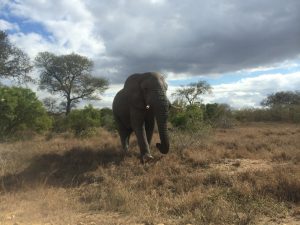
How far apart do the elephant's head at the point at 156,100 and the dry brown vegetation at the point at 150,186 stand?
75 cm

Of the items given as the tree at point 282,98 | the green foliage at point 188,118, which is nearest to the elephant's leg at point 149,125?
the green foliage at point 188,118

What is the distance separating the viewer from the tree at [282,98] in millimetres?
63278

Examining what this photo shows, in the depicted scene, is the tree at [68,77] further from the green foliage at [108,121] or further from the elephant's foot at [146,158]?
the elephant's foot at [146,158]

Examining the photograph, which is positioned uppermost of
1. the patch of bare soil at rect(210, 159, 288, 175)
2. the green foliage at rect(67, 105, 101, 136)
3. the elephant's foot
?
the green foliage at rect(67, 105, 101, 136)

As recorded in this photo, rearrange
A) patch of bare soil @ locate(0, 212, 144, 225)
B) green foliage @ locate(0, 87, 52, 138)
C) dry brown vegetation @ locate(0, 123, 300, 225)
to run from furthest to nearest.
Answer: green foliage @ locate(0, 87, 52, 138) < dry brown vegetation @ locate(0, 123, 300, 225) < patch of bare soil @ locate(0, 212, 144, 225)

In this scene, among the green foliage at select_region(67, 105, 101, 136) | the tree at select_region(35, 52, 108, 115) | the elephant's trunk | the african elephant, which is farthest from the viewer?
the tree at select_region(35, 52, 108, 115)

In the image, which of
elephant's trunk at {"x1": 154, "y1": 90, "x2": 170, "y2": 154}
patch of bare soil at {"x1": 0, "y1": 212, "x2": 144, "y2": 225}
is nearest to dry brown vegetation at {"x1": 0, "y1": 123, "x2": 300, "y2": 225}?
patch of bare soil at {"x1": 0, "y1": 212, "x2": 144, "y2": 225}

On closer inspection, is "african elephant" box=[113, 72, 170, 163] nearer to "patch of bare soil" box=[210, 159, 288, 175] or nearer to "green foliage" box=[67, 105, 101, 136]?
"patch of bare soil" box=[210, 159, 288, 175]

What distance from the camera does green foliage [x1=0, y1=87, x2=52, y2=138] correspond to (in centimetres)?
2072

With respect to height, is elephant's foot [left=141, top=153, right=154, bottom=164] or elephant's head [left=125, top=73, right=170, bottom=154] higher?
elephant's head [left=125, top=73, right=170, bottom=154]

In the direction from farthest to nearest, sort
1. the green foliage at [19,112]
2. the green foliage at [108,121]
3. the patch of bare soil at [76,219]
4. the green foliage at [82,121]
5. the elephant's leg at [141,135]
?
the green foliage at [108,121]
the green foliage at [82,121]
the green foliage at [19,112]
the elephant's leg at [141,135]
the patch of bare soil at [76,219]

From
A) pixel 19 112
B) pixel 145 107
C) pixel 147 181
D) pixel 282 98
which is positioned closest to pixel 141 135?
pixel 145 107

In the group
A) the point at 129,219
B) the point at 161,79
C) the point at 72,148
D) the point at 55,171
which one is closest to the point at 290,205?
the point at 129,219

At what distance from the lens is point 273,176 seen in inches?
362
